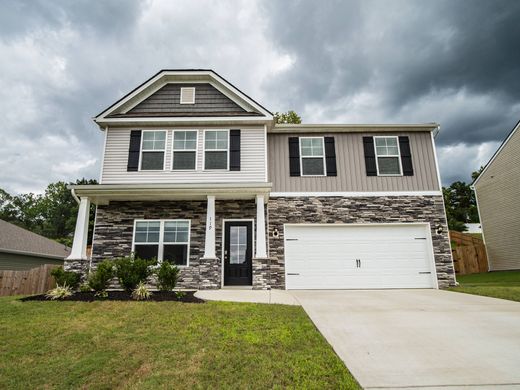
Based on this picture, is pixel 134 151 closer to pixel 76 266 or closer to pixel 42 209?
pixel 76 266

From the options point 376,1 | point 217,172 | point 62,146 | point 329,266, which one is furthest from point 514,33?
point 62,146

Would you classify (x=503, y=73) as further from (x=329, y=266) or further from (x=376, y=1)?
(x=329, y=266)

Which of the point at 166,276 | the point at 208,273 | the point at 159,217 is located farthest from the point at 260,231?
the point at 159,217

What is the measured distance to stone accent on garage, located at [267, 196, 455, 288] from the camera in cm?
1008

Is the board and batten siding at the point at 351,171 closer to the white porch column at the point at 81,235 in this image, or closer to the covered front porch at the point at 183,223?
the covered front porch at the point at 183,223

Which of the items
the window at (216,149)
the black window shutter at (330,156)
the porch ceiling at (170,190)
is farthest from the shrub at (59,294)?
the black window shutter at (330,156)

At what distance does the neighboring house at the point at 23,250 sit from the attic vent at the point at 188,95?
11599 millimetres

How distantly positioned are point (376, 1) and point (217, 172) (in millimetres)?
8131

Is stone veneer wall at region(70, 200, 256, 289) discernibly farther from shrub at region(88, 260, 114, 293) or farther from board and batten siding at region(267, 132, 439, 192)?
shrub at region(88, 260, 114, 293)

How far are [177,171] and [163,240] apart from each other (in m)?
2.37

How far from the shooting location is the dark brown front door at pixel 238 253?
31.4 feet

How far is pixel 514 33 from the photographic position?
39.8 ft

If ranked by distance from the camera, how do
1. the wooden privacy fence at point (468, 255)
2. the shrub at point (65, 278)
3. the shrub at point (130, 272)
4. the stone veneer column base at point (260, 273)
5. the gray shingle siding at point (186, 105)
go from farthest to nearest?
the wooden privacy fence at point (468, 255) → the gray shingle siding at point (186, 105) → the stone veneer column base at point (260, 273) → the shrub at point (65, 278) → the shrub at point (130, 272)

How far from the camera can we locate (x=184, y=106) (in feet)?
35.8
